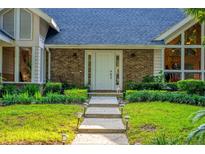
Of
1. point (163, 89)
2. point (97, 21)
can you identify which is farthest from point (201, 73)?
point (97, 21)

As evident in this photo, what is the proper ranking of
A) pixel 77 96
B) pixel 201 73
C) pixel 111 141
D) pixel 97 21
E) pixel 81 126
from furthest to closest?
1. pixel 97 21
2. pixel 201 73
3. pixel 77 96
4. pixel 81 126
5. pixel 111 141

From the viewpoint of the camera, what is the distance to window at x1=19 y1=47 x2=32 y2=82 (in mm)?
18325

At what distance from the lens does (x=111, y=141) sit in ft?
31.6

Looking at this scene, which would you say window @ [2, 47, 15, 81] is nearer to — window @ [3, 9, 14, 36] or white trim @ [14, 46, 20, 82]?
white trim @ [14, 46, 20, 82]

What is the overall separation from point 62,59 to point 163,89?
5058 mm

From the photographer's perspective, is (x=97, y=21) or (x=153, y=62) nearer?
(x=153, y=62)

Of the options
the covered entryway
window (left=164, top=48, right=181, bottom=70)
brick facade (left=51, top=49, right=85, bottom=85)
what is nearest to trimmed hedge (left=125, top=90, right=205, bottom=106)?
window (left=164, top=48, right=181, bottom=70)

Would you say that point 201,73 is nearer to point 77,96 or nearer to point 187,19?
point 187,19

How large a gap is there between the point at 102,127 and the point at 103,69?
9.35m

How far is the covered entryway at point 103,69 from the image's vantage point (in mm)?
20000

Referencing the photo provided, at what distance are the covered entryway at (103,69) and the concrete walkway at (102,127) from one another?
496cm

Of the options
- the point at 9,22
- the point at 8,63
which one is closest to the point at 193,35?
the point at 9,22

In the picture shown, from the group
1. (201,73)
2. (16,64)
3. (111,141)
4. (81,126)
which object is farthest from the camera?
(201,73)

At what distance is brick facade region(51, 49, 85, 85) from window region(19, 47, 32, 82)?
64.8 inches
